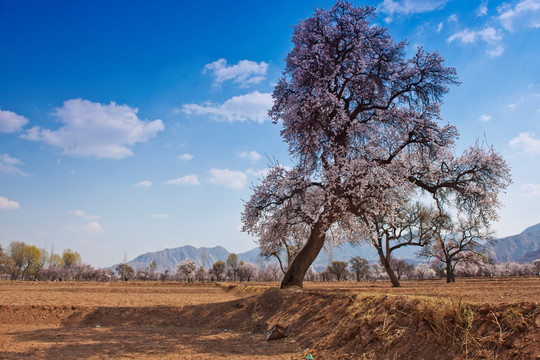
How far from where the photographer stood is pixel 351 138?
1848cm

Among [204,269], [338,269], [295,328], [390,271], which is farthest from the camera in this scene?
[204,269]

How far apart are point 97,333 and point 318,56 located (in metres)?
17.1

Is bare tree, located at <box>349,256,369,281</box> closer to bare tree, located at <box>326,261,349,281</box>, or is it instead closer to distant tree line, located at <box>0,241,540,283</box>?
distant tree line, located at <box>0,241,540,283</box>

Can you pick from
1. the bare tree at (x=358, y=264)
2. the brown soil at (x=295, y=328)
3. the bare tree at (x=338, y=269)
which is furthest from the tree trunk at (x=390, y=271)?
the bare tree at (x=338, y=269)

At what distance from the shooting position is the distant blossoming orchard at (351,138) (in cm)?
1620

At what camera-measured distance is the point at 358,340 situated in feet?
27.1

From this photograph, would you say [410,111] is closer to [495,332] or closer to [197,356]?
[495,332]

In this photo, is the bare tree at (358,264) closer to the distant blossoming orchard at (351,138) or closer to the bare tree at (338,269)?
the bare tree at (338,269)

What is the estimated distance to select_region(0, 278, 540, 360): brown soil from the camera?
6.21 metres

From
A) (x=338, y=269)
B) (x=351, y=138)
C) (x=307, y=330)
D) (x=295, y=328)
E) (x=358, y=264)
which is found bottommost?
(x=338, y=269)

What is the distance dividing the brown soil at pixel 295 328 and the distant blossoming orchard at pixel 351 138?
4.69 meters

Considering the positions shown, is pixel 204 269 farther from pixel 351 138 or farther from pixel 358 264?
pixel 351 138

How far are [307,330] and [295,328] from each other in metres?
0.91

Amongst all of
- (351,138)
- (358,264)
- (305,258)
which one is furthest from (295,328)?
(358,264)
